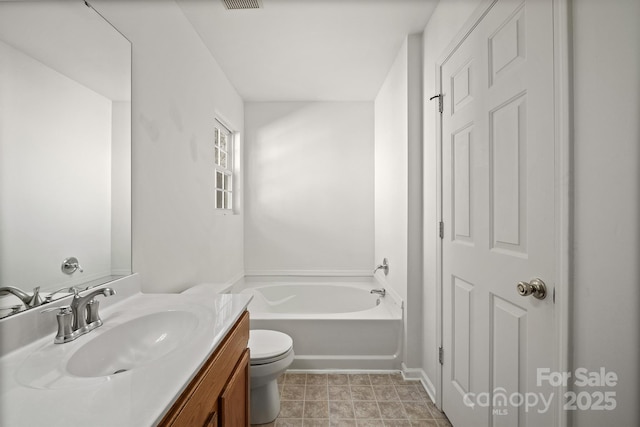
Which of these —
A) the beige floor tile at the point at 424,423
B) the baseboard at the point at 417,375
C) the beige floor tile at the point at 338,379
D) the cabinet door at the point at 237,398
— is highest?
the cabinet door at the point at 237,398

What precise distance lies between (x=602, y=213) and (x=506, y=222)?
0.40 meters

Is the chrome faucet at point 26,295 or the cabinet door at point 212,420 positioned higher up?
the chrome faucet at point 26,295

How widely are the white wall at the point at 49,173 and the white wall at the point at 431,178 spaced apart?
1689 mm

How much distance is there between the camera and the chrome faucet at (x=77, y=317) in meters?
0.84

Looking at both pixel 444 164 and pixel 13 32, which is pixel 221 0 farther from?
pixel 444 164

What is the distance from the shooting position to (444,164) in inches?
67.3

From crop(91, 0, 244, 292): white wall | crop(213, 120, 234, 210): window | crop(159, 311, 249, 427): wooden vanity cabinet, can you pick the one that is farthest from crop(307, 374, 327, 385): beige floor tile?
crop(213, 120, 234, 210): window

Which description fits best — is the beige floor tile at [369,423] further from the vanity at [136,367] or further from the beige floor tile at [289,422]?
the vanity at [136,367]

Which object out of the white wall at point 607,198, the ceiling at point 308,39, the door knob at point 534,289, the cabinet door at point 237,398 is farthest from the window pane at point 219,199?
the white wall at point 607,198

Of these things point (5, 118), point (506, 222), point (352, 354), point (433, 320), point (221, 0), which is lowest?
point (352, 354)

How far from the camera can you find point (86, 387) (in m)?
0.60

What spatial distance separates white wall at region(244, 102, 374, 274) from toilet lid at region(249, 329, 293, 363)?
4.78 feet

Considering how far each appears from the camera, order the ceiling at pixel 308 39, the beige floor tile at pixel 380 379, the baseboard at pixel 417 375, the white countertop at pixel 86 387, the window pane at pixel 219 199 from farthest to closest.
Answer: the window pane at pixel 219 199
the beige floor tile at pixel 380 379
the baseboard at pixel 417 375
the ceiling at pixel 308 39
the white countertop at pixel 86 387

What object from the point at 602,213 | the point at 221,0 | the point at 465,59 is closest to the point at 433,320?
the point at 602,213
